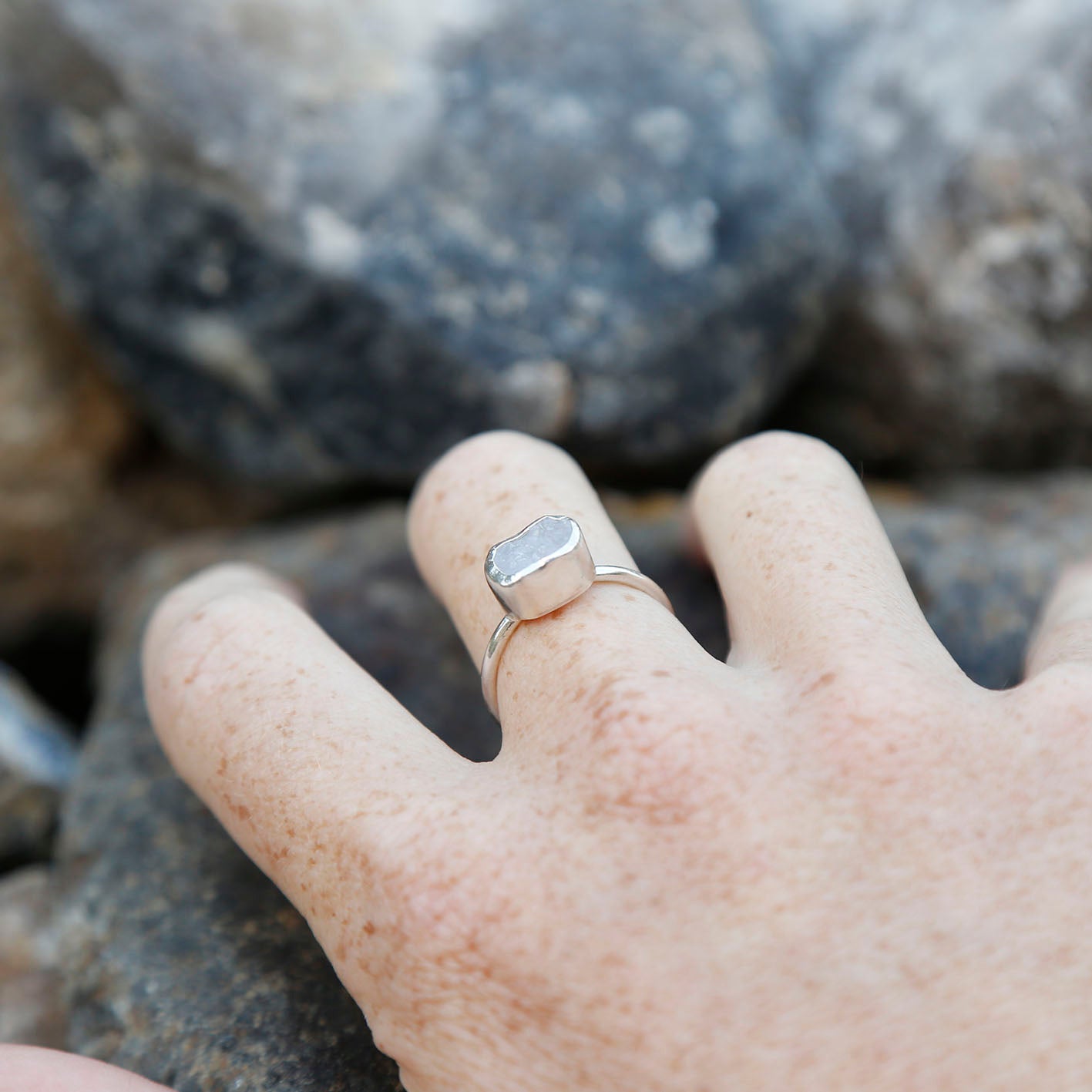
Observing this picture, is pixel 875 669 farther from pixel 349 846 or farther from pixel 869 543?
pixel 349 846

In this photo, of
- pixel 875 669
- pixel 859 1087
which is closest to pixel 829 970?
pixel 859 1087

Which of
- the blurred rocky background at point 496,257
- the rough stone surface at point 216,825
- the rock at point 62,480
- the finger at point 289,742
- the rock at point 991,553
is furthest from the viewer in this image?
the rock at point 62,480

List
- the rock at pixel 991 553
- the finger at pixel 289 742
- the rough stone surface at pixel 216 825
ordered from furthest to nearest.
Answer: the rock at pixel 991 553 < the rough stone surface at pixel 216 825 < the finger at pixel 289 742

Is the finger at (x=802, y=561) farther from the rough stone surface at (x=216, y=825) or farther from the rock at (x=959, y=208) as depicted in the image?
the rock at (x=959, y=208)

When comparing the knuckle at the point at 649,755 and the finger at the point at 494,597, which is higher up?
the finger at the point at 494,597

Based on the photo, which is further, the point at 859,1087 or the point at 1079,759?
the point at 1079,759

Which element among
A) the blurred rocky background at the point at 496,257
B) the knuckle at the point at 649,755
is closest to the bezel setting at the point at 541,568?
the knuckle at the point at 649,755

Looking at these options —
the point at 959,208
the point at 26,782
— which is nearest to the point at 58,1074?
the point at 26,782
